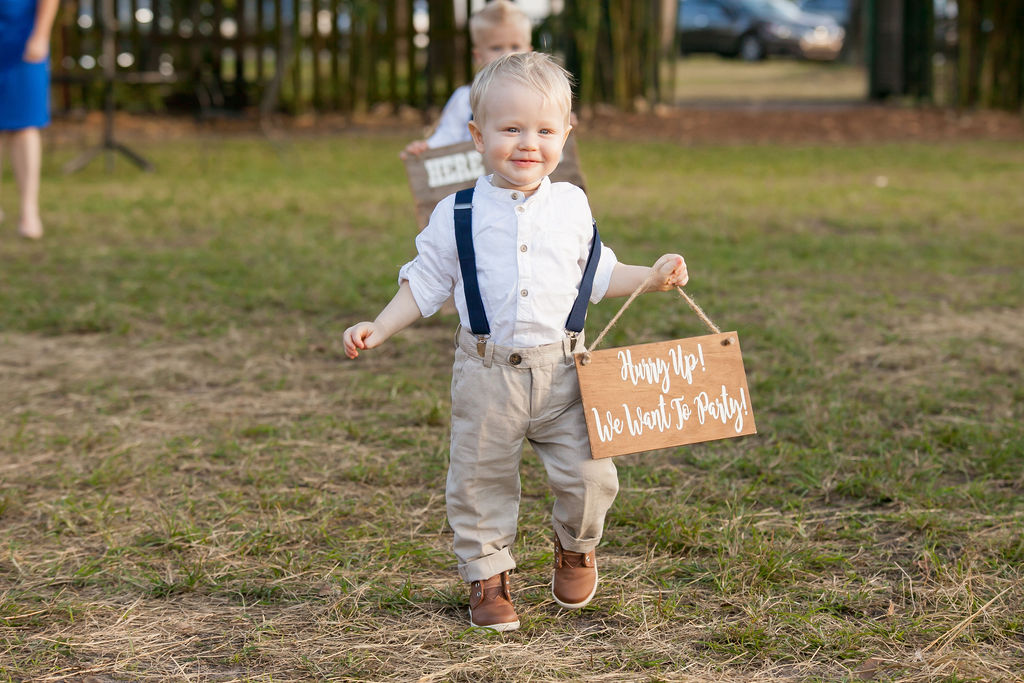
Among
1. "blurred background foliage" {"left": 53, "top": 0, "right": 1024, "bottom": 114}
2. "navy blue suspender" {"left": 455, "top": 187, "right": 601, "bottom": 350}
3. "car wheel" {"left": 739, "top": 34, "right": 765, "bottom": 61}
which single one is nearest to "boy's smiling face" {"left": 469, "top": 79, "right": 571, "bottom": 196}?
"navy blue suspender" {"left": 455, "top": 187, "right": 601, "bottom": 350}

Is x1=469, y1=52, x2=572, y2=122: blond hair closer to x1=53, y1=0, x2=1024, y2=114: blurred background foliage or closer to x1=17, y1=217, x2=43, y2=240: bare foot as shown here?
x1=17, y1=217, x2=43, y2=240: bare foot

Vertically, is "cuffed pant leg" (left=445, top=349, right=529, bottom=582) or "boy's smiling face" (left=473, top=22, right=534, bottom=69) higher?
"boy's smiling face" (left=473, top=22, right=534, bottom=69)

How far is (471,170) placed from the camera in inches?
171

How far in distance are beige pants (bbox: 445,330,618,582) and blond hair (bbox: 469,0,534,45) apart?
203cm

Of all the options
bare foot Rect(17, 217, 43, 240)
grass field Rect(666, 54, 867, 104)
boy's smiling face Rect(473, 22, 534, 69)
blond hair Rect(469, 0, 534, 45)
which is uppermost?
blond hair Rect(469, 0, 534, 45)

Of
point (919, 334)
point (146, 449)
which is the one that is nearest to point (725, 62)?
point (919, 334)

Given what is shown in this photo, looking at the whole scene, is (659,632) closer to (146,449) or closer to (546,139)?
(546,139)

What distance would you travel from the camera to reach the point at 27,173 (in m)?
6.73

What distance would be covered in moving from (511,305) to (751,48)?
2692cm

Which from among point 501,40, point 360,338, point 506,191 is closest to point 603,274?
point 506,191

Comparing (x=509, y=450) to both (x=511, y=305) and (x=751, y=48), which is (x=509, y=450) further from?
(x=751, y=48)

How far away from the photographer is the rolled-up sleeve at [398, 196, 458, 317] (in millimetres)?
2447

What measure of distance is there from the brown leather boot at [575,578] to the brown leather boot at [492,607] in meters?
0.12

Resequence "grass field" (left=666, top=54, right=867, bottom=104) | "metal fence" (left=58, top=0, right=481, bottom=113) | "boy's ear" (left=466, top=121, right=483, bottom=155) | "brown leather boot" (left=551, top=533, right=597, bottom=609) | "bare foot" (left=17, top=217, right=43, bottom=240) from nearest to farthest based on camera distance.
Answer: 1. "boy's ear" (left=466, top=121, right=483, bottom=155)
2. "brown leather boot" (left=551, top=533, right=597, bottom=609)
3. "bare foot" (left=17, top=217, right=43, bottom=240)
4. "metal fence" (left=58, top=0, right=481, bottom=113)
5. "grass field" (left=666, top=54, right=867, bottom=104)
